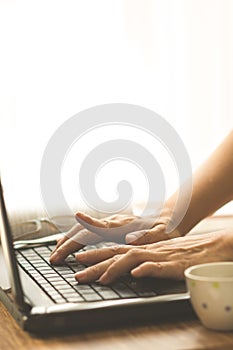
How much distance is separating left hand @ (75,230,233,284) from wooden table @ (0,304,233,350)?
0.39ft

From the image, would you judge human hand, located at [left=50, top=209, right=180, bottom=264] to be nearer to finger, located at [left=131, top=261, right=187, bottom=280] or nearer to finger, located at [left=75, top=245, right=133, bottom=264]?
finger, located at [left=75, top=245, right=133, bottom=264]

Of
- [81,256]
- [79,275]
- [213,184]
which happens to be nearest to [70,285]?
[79,275]

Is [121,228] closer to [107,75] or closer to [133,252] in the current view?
[133,252]

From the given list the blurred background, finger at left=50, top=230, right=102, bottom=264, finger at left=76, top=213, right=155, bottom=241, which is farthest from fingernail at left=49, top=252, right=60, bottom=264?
the blurred background

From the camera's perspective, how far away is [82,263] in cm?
135

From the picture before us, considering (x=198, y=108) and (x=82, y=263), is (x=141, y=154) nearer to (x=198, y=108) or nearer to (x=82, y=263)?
(x=198, y=108)

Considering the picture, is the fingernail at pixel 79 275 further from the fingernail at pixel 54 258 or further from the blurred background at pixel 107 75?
the blurred background at pixel 107 75

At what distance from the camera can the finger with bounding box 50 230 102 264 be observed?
139 cm

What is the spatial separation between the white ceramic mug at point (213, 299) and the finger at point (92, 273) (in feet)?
0.64

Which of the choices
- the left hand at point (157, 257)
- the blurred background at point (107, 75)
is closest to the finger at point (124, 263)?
the left hand at point (157, 257)

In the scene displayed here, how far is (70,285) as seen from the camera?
4.00ft

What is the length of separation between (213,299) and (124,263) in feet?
0.72

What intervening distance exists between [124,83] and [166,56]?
0.54 ft

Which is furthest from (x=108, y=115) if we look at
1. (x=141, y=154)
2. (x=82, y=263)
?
(x=82, y=263)
